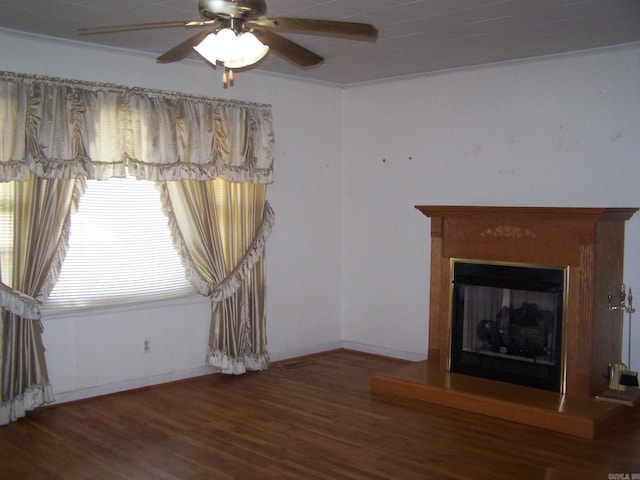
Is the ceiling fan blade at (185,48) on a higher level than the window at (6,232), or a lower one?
higher

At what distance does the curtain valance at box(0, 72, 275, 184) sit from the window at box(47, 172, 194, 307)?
204mm

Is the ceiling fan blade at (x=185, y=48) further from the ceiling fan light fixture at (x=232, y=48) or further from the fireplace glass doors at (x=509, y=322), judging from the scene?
the fireplace glass doors at (x=509, y=322)

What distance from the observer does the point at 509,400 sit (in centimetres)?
454

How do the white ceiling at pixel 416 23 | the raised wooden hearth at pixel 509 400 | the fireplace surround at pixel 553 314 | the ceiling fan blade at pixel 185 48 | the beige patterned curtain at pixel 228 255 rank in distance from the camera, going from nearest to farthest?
the ceiling fan blade at pixel 185 48, the white ceiling at pixel 416 23, the raised wooden hearth at pixel 509 400, the fireplace surround at pixel 553 314, the beige patterned curtain at pixel 228 255

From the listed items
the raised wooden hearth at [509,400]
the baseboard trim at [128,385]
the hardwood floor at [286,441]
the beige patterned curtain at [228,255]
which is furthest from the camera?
the beige patterned curtain at [228,255]

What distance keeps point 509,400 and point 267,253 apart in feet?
8.54

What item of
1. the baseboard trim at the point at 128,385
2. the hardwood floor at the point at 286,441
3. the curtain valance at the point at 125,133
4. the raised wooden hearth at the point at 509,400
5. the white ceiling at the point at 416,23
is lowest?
the hardwood floor at the point at 286,441

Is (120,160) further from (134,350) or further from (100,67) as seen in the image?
(134,350)

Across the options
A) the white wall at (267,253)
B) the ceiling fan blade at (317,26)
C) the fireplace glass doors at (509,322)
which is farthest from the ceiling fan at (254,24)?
the fireplace glass doors at (509,322)

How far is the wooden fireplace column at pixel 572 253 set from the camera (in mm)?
4590

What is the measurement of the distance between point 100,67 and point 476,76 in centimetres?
314

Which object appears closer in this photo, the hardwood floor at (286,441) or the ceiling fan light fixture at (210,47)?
the ceiling fan light fixture at (210,47)

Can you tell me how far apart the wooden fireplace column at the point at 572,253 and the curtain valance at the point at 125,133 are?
67.4 inches

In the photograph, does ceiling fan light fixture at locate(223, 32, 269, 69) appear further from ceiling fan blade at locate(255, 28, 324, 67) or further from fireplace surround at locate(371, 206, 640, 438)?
fireplace surround at locate(371, 206, 640, 438)
